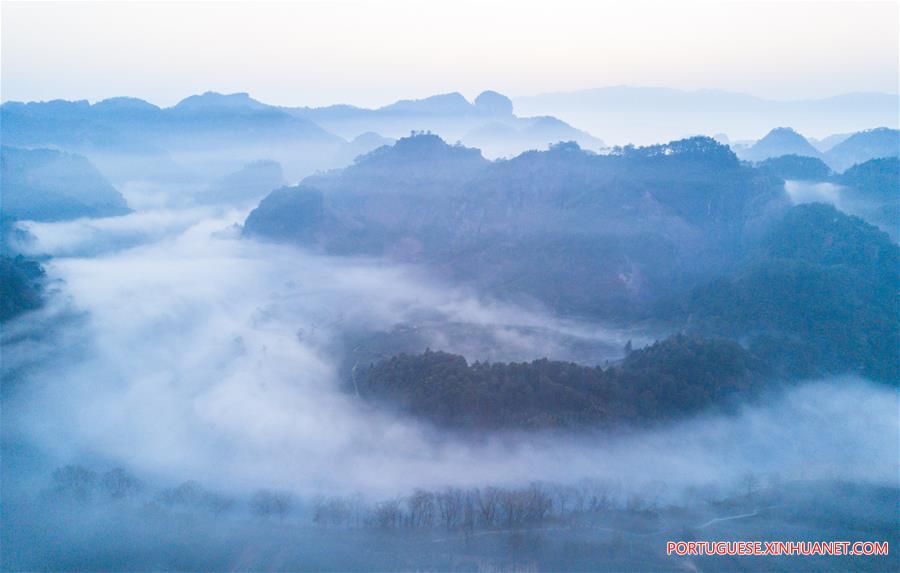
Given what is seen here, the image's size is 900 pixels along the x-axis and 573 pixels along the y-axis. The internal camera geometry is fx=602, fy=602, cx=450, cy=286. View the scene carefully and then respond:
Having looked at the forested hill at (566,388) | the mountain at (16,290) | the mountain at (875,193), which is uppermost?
the mountain at (875,193)

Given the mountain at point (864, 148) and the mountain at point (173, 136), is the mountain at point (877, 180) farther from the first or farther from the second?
the mountain at point (173, 136)

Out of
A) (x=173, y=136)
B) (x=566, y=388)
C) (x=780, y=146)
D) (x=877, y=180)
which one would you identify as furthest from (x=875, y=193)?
(x=173, y=136)

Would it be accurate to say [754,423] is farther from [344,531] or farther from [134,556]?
[134,556]

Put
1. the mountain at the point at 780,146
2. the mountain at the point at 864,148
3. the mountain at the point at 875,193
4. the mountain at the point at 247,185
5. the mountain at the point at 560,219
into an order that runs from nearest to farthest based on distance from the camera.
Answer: the mountain at the point at 560,219
the mountain at the point at 875,193
the mountain at the point at 864,148
the mountain at the point at 247,185
the mountain at the point at 780,146

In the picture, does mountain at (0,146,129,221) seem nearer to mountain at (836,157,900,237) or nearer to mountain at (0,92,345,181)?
mountain at (0,92,345,181)

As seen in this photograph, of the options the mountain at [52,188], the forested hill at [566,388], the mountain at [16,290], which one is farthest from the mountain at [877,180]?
the mountain at [52,188]

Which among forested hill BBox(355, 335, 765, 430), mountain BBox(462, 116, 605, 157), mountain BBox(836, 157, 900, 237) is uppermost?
mountain BBox(462, 116, 605, 157)

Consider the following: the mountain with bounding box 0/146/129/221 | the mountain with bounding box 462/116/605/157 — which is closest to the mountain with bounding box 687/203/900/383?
the mountain with bounding box 0/146/129/221
